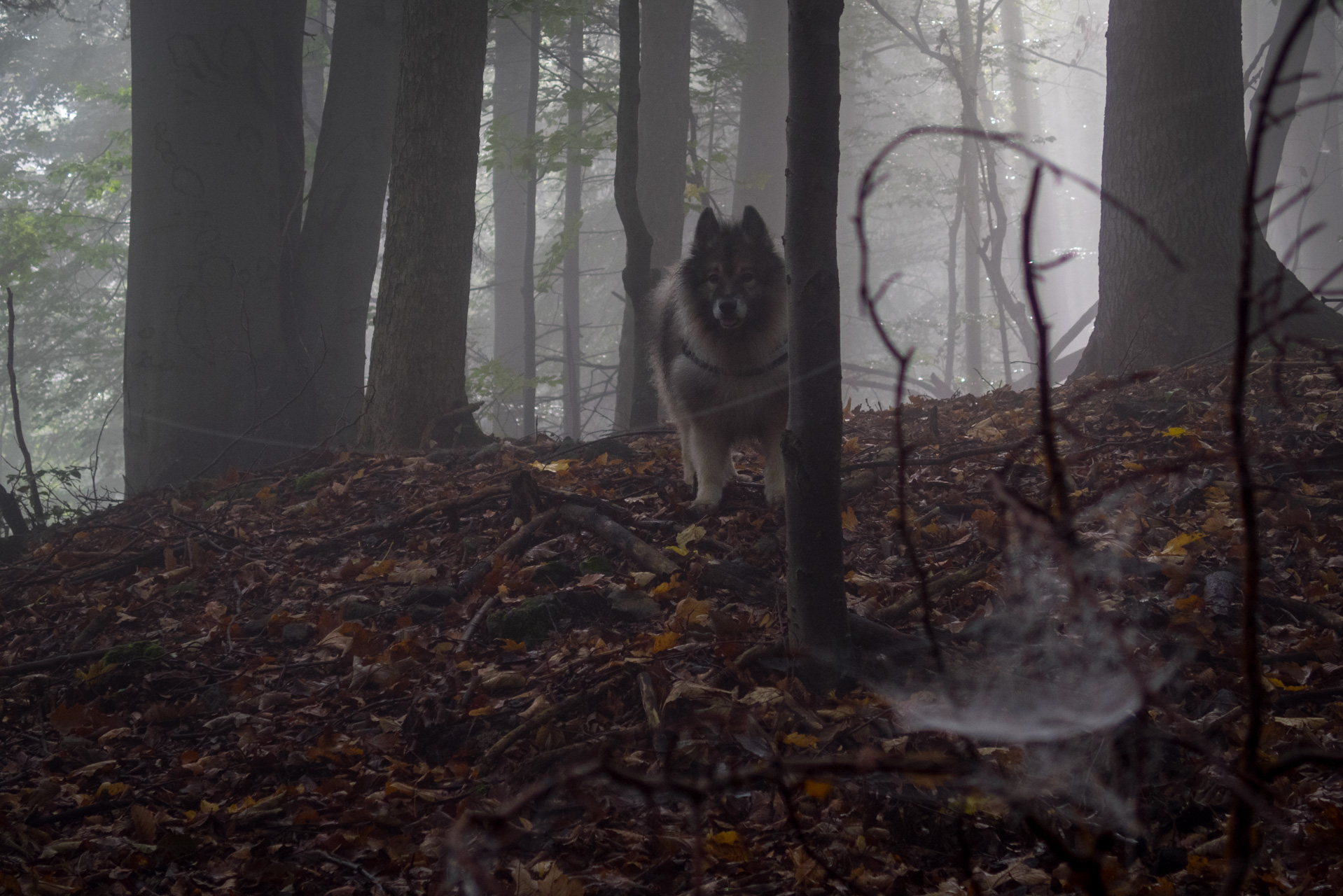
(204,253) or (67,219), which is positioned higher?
(67,219)

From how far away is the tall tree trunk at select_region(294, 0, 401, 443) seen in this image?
30.7 feet

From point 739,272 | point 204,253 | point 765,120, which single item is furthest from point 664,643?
point 765,120

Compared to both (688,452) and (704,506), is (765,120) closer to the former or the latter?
(688,452)

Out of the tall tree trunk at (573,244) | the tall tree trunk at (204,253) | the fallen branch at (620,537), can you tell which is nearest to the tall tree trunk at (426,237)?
the tall tree trunk at (204,253)

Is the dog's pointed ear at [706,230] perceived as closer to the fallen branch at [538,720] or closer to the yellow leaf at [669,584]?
the yellow leaf at [669,584]

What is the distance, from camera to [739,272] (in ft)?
18.2

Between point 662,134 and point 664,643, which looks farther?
point 662,134

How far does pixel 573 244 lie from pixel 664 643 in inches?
493

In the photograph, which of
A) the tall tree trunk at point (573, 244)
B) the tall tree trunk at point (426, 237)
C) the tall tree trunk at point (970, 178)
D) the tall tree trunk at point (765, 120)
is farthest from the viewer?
the tall tree trunk at point (970, 178)

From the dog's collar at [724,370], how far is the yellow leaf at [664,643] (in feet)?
7.01

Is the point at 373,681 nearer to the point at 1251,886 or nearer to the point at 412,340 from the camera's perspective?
the point at 1251,886

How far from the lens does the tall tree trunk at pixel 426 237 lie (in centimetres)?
764

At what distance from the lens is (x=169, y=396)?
8.41m

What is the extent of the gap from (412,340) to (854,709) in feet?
18.2
